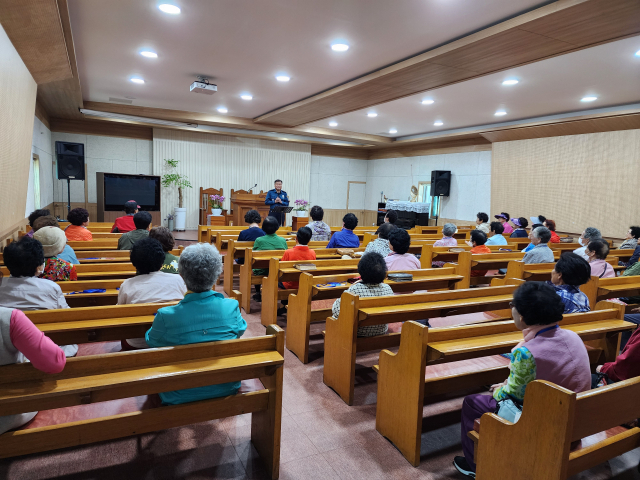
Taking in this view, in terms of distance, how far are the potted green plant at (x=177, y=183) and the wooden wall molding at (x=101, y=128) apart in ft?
3.09

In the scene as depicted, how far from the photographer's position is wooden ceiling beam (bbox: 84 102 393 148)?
9.59m

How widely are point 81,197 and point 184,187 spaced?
260cm

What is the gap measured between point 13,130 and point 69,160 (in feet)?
15.2

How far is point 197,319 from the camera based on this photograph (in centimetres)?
188

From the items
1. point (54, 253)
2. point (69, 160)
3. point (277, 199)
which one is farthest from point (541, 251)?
point (69, 160)

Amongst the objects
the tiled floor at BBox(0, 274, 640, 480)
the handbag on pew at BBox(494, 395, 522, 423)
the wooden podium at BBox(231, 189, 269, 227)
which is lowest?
the tiled floor at BBox(0, 274, 640, 480)

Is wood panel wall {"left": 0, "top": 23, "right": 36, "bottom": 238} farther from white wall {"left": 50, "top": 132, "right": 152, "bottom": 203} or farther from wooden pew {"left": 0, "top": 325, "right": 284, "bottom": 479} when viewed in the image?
white wall {"left": 50, "top": 132, "right": 152, "bottom": 203}

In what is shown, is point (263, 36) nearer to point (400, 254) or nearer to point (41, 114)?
point (400, 254)

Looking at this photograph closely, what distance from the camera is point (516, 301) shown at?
178 cm

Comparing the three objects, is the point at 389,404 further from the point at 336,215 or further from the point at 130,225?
the point at 336,215

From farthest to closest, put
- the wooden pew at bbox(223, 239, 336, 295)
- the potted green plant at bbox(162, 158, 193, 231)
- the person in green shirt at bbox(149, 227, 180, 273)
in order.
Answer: the potted green plant at bbox(162, 158, 193, 231), the wooden pew at bbox(223, 239, 336, 295), the person in green shirt at bbox(149, 227, 180, 273)

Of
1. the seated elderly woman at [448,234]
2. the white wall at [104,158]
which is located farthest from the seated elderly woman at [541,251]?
the white wall at [104,158]

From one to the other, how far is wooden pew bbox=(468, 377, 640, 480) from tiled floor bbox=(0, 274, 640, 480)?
485mm

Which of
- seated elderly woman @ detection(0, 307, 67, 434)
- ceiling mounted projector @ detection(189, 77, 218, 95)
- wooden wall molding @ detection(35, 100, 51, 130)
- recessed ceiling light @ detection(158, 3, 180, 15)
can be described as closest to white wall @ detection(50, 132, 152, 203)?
wooden wall molding @ detection(35, 100, 51, 130)
